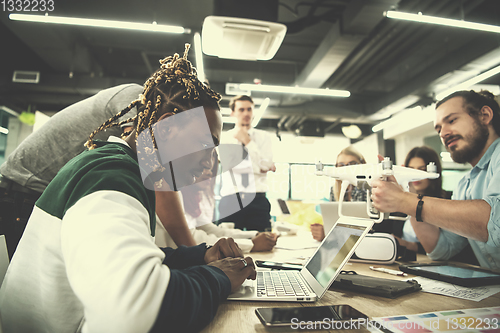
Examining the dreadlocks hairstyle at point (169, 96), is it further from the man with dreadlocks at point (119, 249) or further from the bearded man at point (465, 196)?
the bearded man at point (465, 196)

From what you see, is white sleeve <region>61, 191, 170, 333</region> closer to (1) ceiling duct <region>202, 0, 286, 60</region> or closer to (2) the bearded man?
(2) the bearded man

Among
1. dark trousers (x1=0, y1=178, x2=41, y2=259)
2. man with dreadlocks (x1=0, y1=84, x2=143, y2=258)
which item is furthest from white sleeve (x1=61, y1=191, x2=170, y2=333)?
dark trousers (x1=0, y1=178, x2=41, y2=259)

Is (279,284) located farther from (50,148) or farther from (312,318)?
(50,148)

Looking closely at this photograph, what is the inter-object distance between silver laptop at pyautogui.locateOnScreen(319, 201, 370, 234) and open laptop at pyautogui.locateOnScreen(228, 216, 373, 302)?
1.36 feet

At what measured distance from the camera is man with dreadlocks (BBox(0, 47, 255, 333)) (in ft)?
1.40

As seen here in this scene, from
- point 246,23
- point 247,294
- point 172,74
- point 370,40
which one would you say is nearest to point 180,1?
point 246,23

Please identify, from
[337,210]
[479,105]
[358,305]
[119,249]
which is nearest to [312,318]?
[358,305]

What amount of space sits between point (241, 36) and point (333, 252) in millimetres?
2371

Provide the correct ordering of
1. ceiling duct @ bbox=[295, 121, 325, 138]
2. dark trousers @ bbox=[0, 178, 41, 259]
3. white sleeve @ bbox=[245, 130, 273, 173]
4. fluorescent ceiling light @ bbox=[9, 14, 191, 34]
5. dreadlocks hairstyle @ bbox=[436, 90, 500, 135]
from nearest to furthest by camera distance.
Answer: dark trousers @ bbox=[0, 178, 41, 259]
dreadlocks hairstyle @ bbox=[436, 90, 500, 135]
white sleeve @ bbox=[245, 130, 273, 173]
fluorescent ceiling light @ bbox=[9, 14, 191, 34]
ceiling duct @ bbox=[295, 121, 325, 138]

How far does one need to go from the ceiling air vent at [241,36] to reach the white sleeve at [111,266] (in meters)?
2.39

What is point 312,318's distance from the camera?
0.58 metres

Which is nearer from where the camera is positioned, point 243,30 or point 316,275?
point 316,275

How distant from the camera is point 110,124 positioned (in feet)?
2.88

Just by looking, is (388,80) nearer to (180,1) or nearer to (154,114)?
(180,1)
